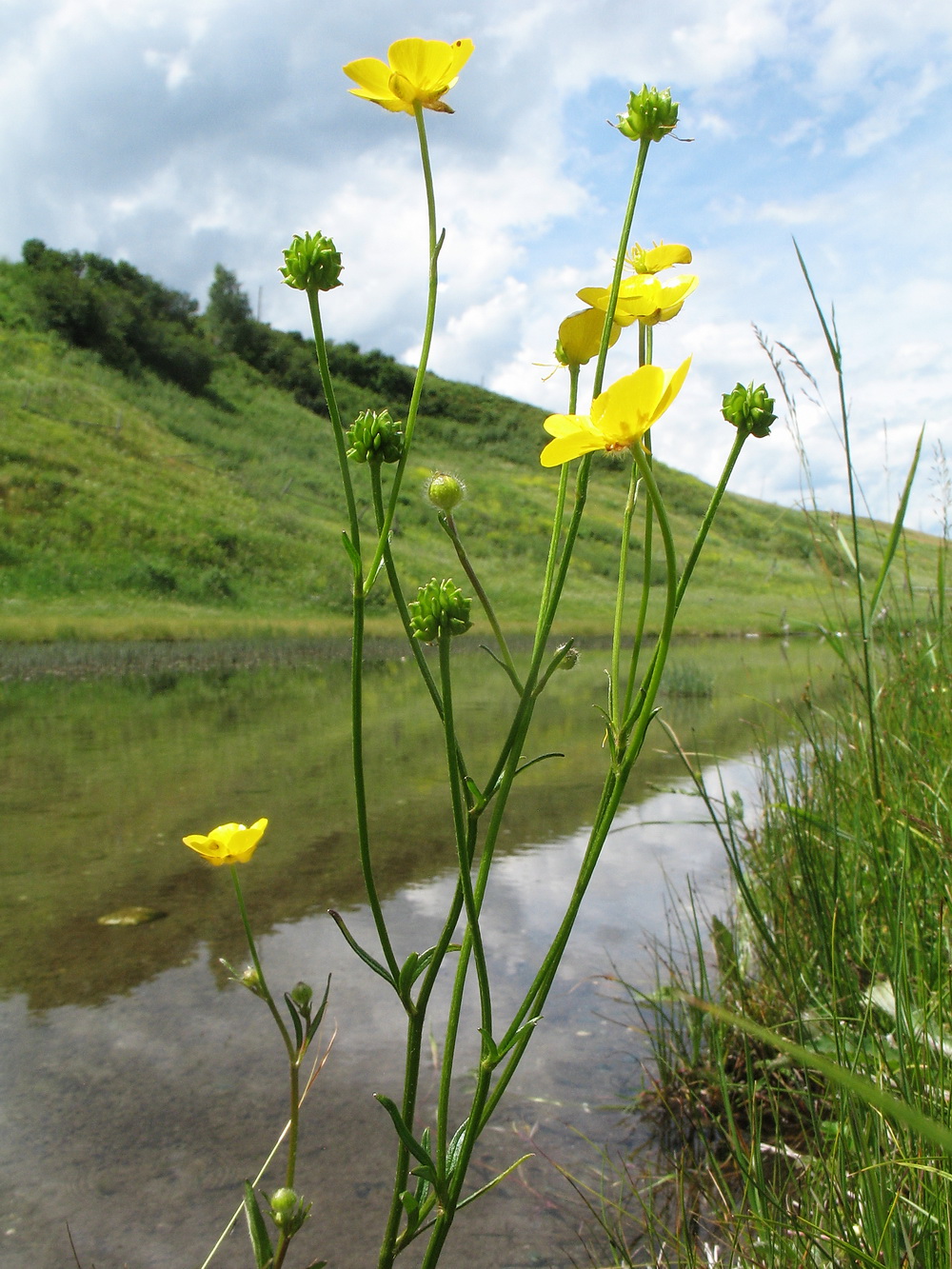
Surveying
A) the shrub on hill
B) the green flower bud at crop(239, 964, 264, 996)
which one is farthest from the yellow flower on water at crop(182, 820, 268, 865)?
the shrub on hill

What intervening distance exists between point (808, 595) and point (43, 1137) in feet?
73.1

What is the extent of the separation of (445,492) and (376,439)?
10 centimetres

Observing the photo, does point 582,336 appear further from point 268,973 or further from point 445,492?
point 268,973

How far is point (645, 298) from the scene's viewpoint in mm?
754

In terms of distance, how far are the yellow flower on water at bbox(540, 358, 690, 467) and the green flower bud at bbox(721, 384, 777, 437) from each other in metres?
0.13

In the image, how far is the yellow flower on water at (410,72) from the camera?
0.70 metres

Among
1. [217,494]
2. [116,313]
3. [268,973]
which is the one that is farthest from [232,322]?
[268,973]

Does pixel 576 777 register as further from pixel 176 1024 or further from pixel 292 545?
pixel 292 545

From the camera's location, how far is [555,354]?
84 centimetres

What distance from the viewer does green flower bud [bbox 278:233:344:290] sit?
683 mm

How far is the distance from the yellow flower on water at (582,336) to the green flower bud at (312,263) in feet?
0.67

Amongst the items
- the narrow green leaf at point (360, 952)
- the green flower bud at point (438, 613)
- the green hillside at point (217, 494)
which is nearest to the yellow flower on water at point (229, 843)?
the narrow green leaf at point (360, 952)

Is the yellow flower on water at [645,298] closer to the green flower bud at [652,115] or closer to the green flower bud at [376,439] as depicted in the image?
the green flower bud at [652,115]

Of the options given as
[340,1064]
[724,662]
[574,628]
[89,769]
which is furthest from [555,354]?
[574,628]
